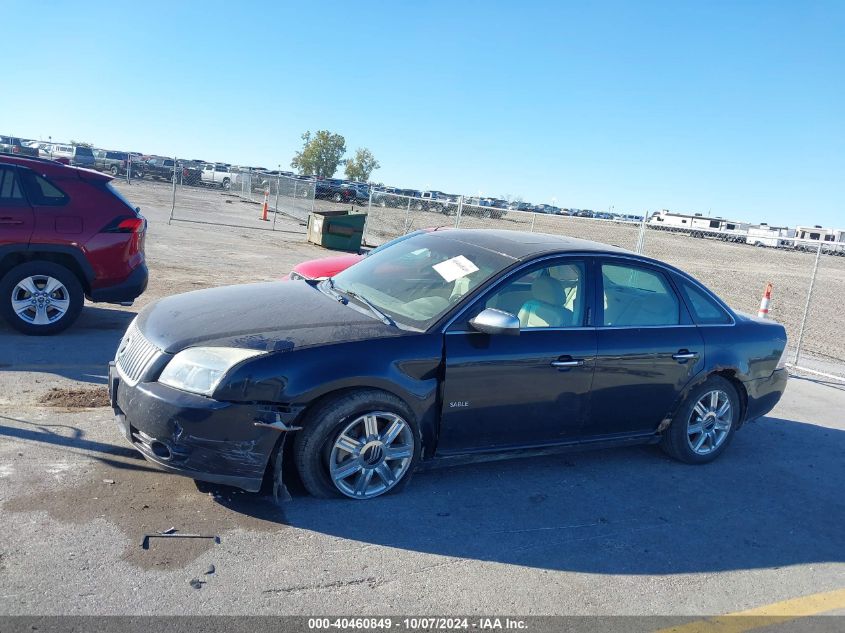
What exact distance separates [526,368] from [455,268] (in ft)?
3.01

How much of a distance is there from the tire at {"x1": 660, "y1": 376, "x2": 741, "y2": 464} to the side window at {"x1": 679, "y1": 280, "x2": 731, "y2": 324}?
47cm

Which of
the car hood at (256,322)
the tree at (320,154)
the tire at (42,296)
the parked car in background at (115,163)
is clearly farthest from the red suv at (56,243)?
the tree at (320,154)

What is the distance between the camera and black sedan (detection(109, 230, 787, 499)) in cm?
404

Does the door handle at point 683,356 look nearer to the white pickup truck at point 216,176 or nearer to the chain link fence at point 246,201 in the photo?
the chain link fence at point 246,201

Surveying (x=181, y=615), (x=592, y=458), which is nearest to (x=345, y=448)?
(x=181, y=615)

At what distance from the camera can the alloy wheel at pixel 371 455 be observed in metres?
4.30

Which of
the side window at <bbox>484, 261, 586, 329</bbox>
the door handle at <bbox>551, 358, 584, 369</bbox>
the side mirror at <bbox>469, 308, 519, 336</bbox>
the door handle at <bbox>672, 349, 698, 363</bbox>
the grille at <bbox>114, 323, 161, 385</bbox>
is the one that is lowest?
the grille at <bbox>114, 323, 161, 385</bbox>

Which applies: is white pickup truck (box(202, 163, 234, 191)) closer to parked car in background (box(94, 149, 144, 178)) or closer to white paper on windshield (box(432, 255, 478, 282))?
parked car in background (box(94, 149, 144, 178))

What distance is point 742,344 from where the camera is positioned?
5914 mm

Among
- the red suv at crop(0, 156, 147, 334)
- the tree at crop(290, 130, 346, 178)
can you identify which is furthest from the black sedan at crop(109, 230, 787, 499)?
the tree at crop(290, 130, 346, 178)

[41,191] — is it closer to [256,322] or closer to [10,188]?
[10,188]

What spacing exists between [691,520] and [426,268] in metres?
2.48

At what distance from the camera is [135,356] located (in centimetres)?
440

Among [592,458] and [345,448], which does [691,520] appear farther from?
[345,448]
